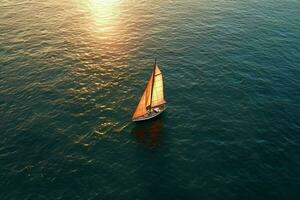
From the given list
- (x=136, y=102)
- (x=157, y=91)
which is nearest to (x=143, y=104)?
(x=157, y=91)

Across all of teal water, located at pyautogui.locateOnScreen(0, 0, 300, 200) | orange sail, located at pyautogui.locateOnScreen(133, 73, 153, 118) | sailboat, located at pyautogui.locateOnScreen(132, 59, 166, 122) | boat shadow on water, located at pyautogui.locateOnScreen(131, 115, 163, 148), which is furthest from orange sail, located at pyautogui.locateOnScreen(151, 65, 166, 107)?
teal water, located at pyautogui.locateOnScreen(0, 0, 300, 200)

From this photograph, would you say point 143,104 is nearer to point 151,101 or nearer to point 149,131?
point 151,101

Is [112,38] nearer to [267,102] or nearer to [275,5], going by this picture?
[267,102]

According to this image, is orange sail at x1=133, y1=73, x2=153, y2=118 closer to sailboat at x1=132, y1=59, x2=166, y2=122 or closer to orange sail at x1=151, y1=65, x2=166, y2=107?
sailboat at x1=132, y1=59, x2=166, y2=122

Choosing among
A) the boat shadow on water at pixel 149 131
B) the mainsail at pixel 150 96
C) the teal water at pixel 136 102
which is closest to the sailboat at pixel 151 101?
the mainsail at pixel 150 96

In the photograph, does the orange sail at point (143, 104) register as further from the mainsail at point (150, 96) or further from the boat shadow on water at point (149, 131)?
the boat shadow on water at point (149, 131)

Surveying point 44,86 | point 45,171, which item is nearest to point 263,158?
point 45,171
